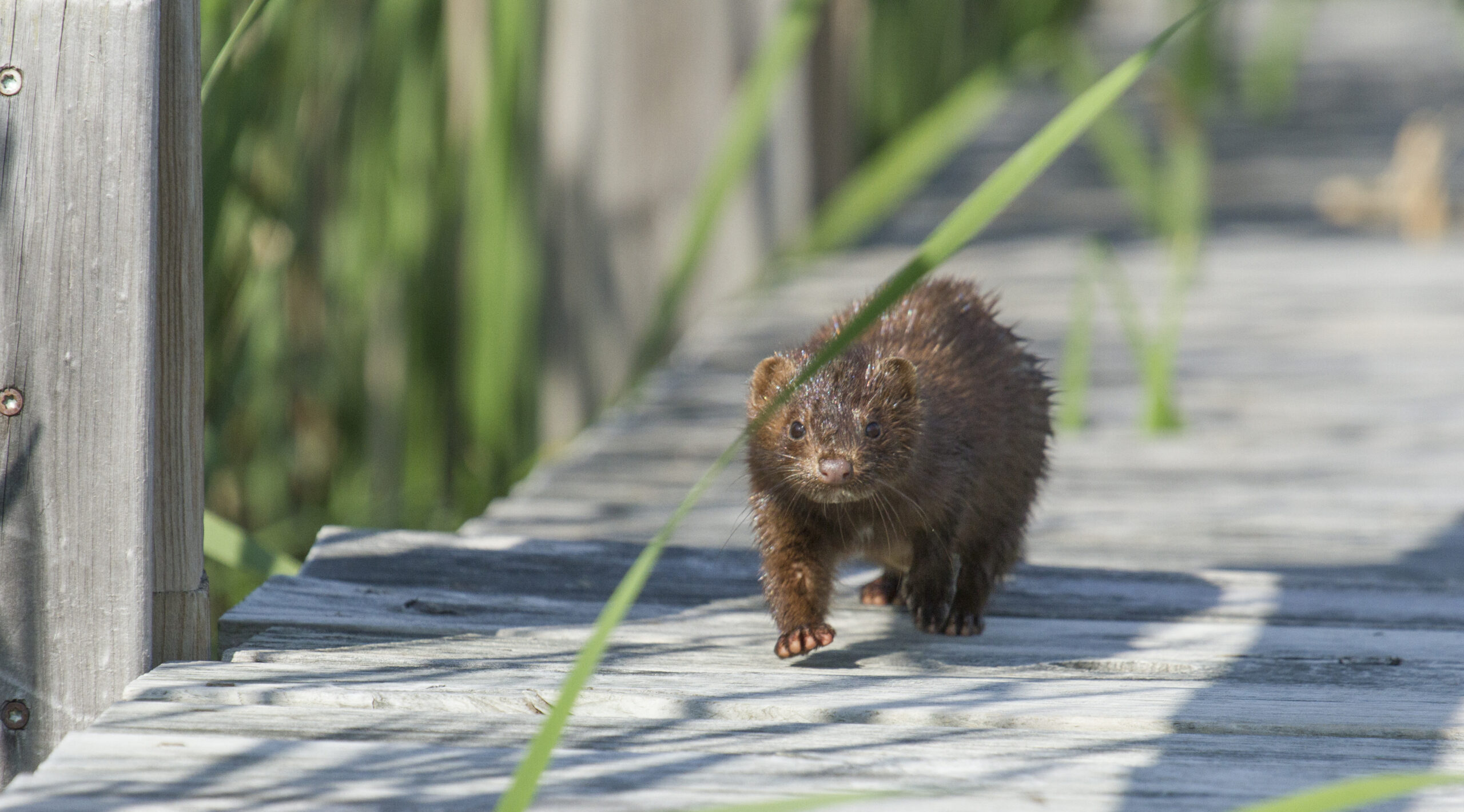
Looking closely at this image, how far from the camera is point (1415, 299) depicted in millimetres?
4828

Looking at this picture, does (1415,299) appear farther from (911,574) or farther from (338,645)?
(338,645)

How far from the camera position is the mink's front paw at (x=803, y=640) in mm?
1790

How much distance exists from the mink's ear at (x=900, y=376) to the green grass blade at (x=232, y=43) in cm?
82

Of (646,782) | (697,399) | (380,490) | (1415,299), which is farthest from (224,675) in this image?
(1415,299)

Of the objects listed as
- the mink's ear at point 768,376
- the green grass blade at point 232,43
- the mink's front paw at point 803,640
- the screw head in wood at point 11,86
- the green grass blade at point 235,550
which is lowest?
the mink's front paw at point 803,640

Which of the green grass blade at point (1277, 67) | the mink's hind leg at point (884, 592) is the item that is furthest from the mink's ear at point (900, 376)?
the green grass blade at point (1277, 67)

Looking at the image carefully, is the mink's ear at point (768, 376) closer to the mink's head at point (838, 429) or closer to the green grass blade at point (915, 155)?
the mink's head at point (838, 429)

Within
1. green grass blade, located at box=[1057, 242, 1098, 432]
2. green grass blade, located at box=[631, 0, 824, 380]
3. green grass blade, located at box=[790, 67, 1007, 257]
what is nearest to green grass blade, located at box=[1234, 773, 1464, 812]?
green grass blade, located at box=[631, 0, 824, 380]

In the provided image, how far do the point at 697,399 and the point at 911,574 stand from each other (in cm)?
196

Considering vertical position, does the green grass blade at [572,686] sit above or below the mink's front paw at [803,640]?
above

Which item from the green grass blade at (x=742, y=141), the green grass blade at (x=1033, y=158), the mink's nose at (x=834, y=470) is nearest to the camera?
the green grass blade at (x=1033, y=158)

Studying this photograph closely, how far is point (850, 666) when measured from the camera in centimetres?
184

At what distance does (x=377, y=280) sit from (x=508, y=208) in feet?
1.78

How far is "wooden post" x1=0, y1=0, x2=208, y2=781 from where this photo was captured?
58.7 inches
